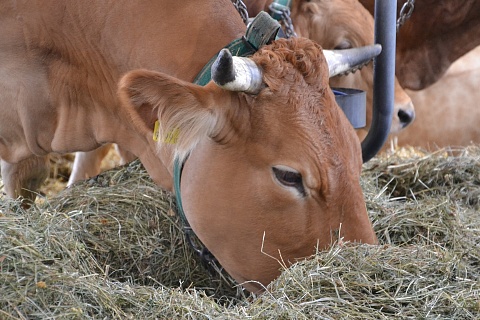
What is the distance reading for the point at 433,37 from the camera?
22.2 feet

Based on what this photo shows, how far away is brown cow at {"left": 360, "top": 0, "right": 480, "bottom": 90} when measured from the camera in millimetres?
6637

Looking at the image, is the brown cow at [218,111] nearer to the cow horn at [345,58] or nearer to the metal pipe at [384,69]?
the cow horn at [345,58]

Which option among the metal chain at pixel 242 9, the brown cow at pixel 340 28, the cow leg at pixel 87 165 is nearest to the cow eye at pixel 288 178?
the metal chain at pixel 242 9

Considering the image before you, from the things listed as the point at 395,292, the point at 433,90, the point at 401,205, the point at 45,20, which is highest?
the point at 45,20

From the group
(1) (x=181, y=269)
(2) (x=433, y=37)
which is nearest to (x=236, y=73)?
(1) (x=181, y=269)

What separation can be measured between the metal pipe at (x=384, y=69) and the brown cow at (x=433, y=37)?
2178 mm

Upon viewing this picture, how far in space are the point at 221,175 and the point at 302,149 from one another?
381 millimetres

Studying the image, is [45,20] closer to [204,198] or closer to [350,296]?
[204,198]

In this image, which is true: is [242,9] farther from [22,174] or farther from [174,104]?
[22,174]

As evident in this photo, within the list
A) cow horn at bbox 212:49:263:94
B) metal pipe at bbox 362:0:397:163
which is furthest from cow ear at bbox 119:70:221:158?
metal pipe at bbox 362:0:397:163

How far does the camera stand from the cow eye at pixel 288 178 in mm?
3373

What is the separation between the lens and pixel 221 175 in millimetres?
3506

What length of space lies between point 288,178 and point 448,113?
482 cm

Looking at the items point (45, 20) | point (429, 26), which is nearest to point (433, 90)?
point (429, 26)
